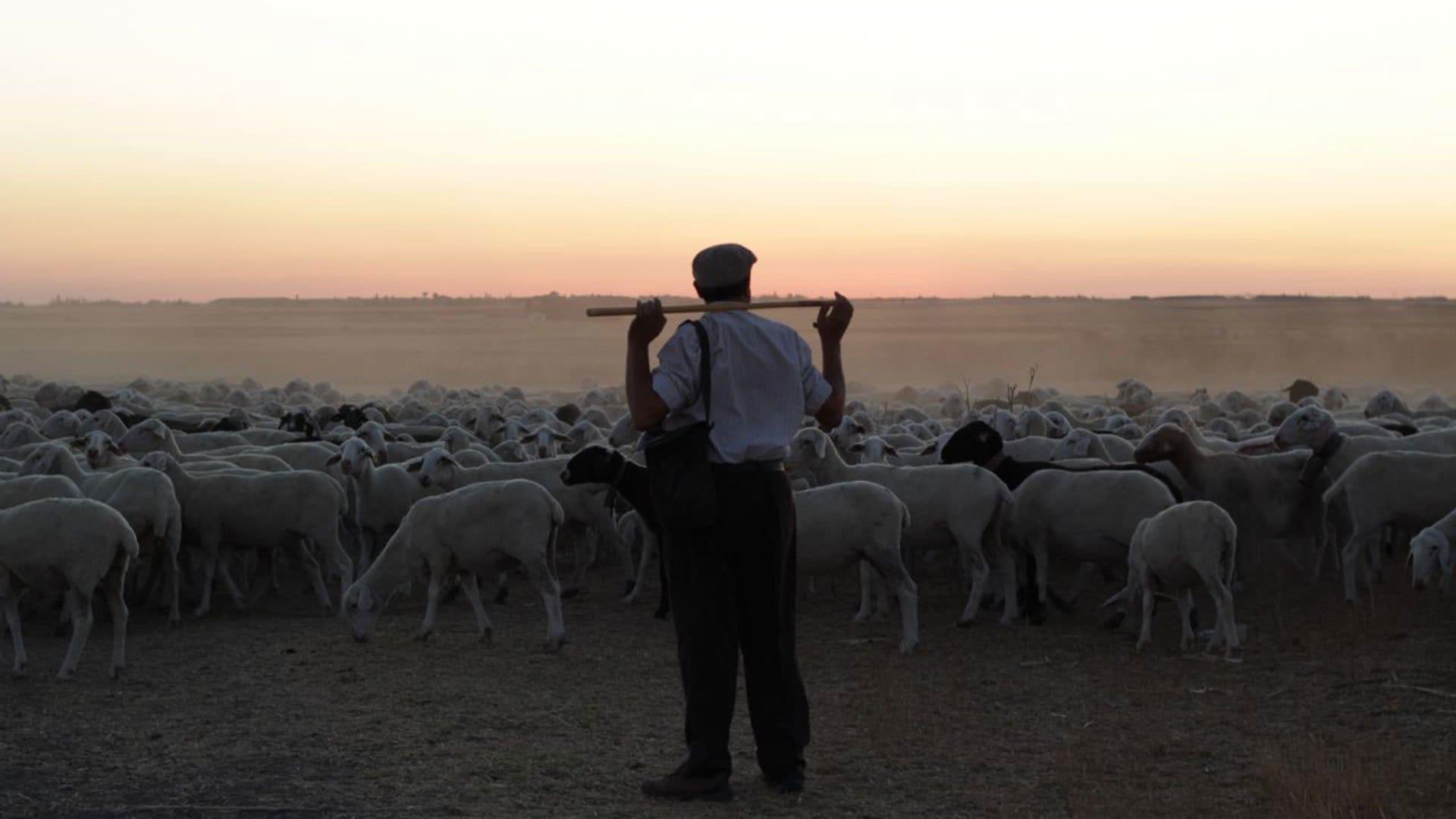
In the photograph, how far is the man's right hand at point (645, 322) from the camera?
7410 millimetres

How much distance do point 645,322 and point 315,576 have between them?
7960mm

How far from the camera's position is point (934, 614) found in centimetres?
1388

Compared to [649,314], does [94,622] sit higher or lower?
lower

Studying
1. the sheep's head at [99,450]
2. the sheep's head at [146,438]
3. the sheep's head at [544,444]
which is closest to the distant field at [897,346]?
the sheep's head at [544,444]

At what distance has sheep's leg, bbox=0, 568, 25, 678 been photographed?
10891 millimetres

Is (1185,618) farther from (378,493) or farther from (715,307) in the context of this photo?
(378,493)

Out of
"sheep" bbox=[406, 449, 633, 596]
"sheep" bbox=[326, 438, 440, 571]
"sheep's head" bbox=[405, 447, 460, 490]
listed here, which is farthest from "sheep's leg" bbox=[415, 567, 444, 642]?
"sheep" bbox=[326, 438, 440, 571]

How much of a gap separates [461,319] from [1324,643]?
141 metres

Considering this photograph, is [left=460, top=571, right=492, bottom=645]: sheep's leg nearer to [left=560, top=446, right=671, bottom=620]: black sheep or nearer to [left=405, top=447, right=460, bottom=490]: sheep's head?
[left=560, top=446, right=671, bottom=620]: black sheep

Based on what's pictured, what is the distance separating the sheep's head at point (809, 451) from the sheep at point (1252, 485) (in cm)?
288

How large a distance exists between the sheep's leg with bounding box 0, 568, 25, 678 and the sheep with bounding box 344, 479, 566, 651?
2.47 metres

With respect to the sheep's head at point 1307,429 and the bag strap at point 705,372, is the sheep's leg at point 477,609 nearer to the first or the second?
the bag strap at point 705,372

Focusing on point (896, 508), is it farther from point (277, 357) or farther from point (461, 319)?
point (461, 319)

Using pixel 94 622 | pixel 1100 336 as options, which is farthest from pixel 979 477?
pixel 1100 336
